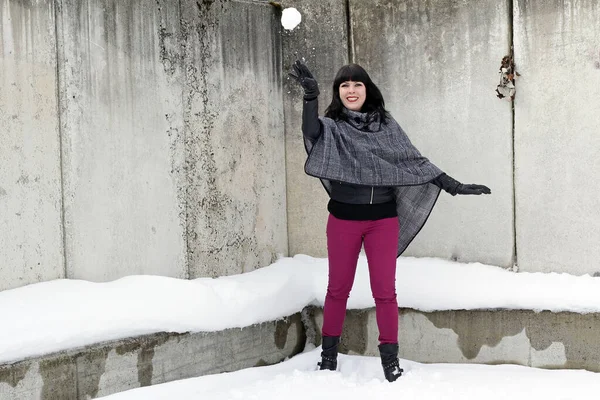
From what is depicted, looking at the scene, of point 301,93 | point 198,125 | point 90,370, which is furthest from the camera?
point 301,93

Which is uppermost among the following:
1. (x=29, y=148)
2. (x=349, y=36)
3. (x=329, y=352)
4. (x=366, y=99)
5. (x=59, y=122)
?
(x=349, y=36)

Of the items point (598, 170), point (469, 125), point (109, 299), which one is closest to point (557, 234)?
point (598, 170)

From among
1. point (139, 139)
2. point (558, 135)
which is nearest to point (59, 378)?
point (139, 139)

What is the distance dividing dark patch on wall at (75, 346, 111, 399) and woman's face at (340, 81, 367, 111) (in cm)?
182

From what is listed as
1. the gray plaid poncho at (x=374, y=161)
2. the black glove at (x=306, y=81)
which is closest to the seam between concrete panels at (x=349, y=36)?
the gray plaid poncho at (x=374, y=161)

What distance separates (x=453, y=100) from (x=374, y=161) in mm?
861

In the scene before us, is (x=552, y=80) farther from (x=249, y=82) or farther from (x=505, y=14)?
(x=249, y=82)

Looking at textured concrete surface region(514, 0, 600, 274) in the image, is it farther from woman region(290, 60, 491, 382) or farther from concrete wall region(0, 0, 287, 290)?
concrete wall region(0, 0, 287, 290)

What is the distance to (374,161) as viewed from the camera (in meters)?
3.90

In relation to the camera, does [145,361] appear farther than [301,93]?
No

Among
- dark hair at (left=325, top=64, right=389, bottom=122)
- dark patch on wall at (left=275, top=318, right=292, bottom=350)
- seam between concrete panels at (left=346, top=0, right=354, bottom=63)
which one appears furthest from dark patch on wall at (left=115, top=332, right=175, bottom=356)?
seam between concrete panels at (left=346, top=0, right=354, bottom=63)

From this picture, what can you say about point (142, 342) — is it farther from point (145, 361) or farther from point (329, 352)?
point (329, 352)

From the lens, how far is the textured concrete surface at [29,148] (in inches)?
137

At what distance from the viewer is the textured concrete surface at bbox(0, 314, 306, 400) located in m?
3.28
